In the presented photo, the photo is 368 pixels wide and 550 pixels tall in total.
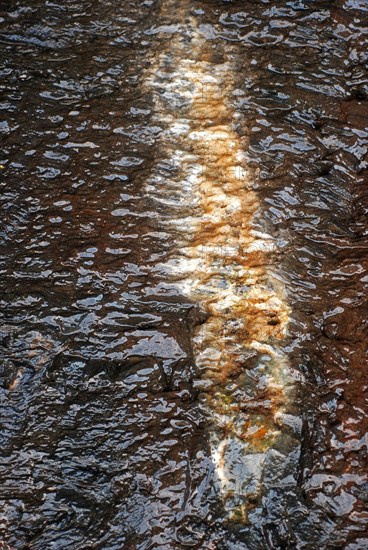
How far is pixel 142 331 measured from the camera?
8.12ft

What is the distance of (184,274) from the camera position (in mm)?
2643

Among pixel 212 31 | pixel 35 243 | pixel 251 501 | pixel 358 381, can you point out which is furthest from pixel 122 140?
pixel 251 501

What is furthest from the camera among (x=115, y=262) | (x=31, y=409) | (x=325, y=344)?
(x=115, y=262)

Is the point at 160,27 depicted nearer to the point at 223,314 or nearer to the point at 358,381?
the point at 223,314

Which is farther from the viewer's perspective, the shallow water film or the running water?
the running water

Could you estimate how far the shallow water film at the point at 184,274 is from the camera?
81.9 inches

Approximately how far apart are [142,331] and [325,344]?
62 centimetres

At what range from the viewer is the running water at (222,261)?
2225 millimetres

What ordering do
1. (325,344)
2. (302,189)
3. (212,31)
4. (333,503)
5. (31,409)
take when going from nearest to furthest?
(333,503), (31,409), (325,344), (302,189), (212,31)

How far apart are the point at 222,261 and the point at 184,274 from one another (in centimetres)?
15

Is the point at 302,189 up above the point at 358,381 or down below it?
above

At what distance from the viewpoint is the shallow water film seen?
208cm

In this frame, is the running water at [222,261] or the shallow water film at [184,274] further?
the running water at [222,261]

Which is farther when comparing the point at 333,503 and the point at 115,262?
the point at 115,262
